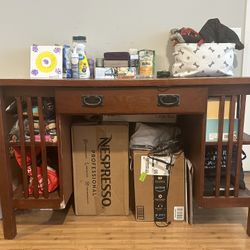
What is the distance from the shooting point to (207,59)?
139 cm

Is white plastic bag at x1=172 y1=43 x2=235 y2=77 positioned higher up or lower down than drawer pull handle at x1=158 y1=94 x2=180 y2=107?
higher up

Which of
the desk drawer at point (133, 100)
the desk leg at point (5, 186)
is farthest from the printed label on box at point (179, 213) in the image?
the desk leg at point (5, 186)

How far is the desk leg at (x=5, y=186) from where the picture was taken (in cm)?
128

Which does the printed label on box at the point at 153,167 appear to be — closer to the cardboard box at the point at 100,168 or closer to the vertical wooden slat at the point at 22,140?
the cardboard box at the point at 100,168

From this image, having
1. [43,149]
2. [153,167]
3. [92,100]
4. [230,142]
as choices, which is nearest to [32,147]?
[43,149]

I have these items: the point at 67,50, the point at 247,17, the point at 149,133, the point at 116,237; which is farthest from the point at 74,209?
the point at 247,17

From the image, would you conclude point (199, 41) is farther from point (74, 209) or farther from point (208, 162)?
point (74, 209)

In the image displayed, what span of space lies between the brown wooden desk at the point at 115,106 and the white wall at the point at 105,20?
1.95ft

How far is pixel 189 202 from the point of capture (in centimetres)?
150

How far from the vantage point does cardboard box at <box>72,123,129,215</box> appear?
4.97 feet

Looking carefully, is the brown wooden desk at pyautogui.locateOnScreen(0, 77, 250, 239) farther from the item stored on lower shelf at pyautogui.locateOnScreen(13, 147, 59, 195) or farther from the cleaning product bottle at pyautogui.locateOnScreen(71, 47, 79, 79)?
the cleaning product bottle at pyautogui.locateOnScreen(71, 47, 79, 79)

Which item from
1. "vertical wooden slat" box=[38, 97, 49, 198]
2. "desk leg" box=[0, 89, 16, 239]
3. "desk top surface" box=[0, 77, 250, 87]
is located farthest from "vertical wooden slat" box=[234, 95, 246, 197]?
"desk leg" box=[0, 89, 16, 239]

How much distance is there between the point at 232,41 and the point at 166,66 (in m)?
0.45

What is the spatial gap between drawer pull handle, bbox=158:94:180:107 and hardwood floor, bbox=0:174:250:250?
676 millimetres
